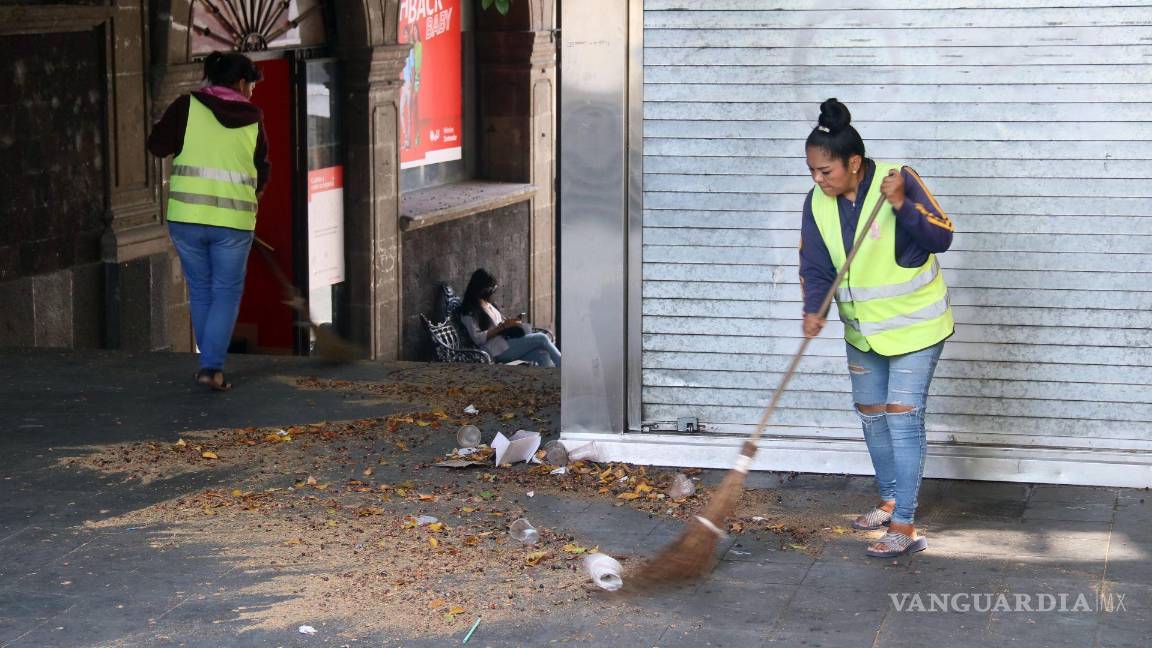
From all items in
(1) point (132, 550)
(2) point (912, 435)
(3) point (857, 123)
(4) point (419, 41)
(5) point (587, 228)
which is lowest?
(1) point (132, 550)

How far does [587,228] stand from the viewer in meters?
6.59

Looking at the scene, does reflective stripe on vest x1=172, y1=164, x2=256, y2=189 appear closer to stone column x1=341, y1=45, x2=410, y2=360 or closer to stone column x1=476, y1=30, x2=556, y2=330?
stone column x1=341, y1=45, x2=410, y2=360

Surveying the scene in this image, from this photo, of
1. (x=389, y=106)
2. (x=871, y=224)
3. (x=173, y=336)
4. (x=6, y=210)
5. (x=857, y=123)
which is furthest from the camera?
(x=389, y=106)

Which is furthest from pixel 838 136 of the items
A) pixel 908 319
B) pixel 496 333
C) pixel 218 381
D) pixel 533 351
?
pixel 496 333

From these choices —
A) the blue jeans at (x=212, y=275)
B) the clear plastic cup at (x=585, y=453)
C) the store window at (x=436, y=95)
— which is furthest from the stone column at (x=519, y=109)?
the clear plastic cup at (x=585, y=453)

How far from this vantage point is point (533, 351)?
45.6ft

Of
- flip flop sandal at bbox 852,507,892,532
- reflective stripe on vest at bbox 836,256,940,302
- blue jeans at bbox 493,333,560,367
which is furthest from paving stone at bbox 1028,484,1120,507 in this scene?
blue jeans at bbox 493,333,560,367

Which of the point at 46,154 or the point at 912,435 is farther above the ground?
the point at 46,154

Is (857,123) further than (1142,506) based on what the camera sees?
Yes

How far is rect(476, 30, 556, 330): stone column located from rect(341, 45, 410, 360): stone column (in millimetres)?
2550

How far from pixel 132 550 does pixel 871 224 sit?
2695mm

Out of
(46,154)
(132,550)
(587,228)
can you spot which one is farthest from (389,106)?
(132,550)

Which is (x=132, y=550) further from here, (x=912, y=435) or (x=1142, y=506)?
(x=1142, y=506)

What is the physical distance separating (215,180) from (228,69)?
1.79ft
